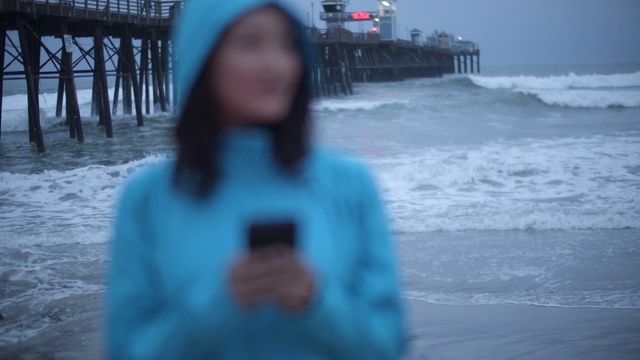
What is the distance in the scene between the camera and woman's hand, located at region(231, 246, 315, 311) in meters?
0.92

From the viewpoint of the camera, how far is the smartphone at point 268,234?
0.91 m

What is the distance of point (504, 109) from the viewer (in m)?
26.8

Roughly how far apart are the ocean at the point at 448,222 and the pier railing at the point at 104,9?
3326 millimetres

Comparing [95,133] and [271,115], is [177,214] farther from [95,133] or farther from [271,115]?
[95,133]

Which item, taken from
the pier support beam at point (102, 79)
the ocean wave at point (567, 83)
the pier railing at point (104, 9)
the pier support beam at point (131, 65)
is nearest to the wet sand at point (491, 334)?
the pier railing at point (104, 9)

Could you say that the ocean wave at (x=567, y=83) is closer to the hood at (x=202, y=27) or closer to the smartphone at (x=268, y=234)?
the hood at (x=202, y=27)

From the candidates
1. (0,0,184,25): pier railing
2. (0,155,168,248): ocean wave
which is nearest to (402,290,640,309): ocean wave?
(0,155,168,248): ocean wave

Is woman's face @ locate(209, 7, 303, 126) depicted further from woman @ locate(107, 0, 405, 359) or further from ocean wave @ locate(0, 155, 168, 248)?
ocean wave @ locate(0, 155, 168, 248)

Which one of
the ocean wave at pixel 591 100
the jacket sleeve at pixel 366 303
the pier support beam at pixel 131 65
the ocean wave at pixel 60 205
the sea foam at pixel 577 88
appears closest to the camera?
the jacket sleeve at pixel 366 303

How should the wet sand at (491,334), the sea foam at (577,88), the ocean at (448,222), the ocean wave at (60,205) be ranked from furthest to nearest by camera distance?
the sea foam at (577,88) → the ocean wave at (60,205) → the ocean at (448,222) → the wet sand at (491,334)

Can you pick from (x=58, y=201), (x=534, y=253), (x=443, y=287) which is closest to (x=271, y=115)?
(x=443, y=287)

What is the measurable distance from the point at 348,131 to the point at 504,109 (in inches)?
319

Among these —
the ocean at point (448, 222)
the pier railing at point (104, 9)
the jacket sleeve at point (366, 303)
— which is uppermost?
the pier railing at point (104, 9)

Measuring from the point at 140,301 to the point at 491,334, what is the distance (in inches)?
132
